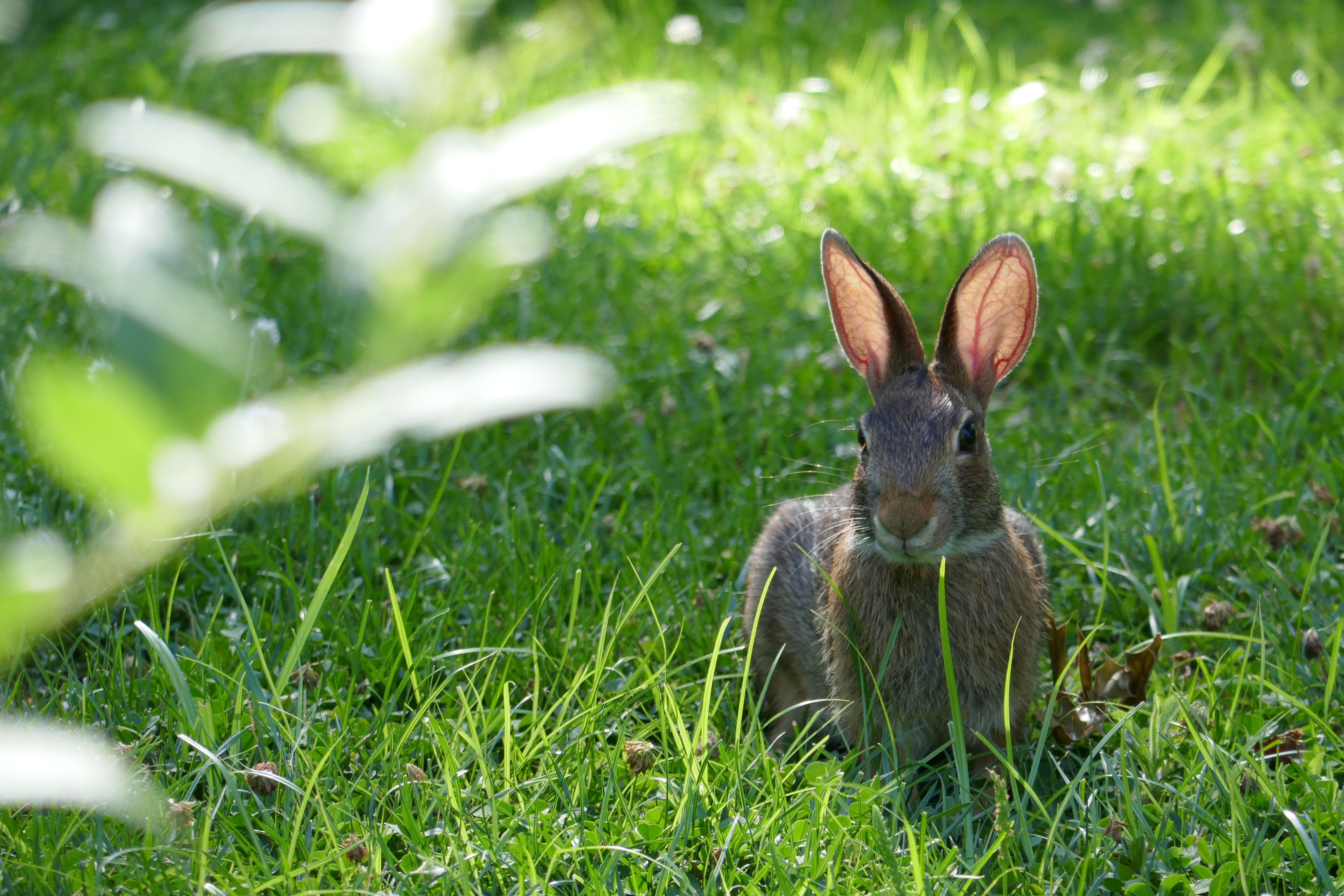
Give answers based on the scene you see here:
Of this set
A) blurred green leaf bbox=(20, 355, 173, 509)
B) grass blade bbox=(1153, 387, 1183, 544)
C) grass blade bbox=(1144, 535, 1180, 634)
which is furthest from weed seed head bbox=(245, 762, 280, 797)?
grass blade bbox=(1153, 387, 1183, 544)

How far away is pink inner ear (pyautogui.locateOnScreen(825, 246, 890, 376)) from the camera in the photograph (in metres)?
A: 3.07

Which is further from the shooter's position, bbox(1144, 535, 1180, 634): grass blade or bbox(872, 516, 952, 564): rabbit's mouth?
bbox(1144, 535, 1180, 634): grass blade

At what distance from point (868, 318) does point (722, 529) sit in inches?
35.8

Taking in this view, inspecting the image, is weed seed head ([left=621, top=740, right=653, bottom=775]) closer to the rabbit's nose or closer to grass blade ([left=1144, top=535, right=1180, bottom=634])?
the rabbit's nose

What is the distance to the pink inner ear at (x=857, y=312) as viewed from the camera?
307 cm

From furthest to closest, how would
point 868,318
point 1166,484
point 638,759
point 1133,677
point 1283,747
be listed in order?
point 1166,484, point 868,318, point 1133,677, point 1283,747, point 638,759

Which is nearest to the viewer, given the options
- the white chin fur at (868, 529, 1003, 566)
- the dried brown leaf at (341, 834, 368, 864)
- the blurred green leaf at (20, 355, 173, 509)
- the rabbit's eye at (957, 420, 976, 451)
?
the blurred green leaf at (20, 355, 173, 509)

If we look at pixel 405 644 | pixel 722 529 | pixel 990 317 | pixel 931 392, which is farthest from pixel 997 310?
pixel 405 644

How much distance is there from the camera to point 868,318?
3131 millimetres

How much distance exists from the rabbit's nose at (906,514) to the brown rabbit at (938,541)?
Answer: 0.02 m

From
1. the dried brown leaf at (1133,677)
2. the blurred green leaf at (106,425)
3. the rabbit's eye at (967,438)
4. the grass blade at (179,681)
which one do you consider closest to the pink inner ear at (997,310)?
the rabbit's eye at (967,438)

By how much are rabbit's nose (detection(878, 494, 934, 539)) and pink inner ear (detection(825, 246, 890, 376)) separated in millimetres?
516

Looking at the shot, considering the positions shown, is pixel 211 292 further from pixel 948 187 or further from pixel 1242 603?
pixel 948 187

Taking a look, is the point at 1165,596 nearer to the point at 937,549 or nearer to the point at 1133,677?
the point at 1133,677
